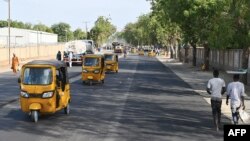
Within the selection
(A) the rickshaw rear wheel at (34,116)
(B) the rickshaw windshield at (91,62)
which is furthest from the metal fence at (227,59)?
(A) the rickshaw rear wheel at (34,116)

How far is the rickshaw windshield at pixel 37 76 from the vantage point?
1586 cm

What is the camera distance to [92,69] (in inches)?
1174

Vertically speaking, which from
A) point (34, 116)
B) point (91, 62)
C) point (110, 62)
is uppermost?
point (91, 62)

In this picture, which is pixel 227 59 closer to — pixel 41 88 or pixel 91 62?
pixel 91 62

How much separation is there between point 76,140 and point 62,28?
181 metres

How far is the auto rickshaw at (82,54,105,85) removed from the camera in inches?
1171

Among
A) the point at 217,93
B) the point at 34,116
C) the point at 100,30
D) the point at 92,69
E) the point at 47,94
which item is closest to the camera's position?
the point at 217,93

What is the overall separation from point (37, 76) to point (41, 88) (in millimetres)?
547

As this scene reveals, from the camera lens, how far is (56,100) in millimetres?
15930

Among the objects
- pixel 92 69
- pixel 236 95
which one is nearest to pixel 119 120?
pixel 236 95

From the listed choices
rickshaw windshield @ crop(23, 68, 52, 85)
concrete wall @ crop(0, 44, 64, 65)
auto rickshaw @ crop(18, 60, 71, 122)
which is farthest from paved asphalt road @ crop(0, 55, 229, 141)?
concrete wall @ crop(0, 44, 64, 65)

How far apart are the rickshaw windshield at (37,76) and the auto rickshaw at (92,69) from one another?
13574 mm

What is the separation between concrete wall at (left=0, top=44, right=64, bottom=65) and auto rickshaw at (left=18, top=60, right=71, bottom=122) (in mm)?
43787

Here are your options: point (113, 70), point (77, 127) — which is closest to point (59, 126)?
point (77, 127)
